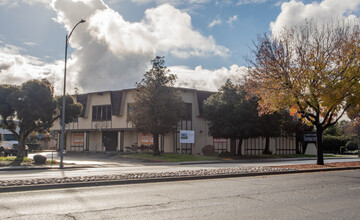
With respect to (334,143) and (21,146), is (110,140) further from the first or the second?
(334,143)

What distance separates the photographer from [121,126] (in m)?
44.2

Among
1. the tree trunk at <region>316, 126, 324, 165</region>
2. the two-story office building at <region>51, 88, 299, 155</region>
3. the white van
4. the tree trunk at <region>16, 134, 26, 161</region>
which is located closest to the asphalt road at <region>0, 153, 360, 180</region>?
the tree trunk at <region>316, 126, 324, 165</region>

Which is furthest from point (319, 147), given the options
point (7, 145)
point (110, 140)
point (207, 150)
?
point (7, 145)

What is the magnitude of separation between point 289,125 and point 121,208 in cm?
3923

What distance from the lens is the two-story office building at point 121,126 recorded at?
1699 inches

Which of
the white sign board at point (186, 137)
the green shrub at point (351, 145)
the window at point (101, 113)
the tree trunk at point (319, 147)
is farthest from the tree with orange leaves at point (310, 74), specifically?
the green shrub at point (351, 145)

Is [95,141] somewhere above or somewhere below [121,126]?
below

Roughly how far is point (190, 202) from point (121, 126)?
36.5 metres

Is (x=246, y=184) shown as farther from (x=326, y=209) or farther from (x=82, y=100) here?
(x=82, y=100)

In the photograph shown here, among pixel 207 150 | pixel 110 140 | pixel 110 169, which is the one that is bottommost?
pixel 110 169

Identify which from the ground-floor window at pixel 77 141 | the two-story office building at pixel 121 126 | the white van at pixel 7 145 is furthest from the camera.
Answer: the ground-floor window at pixel 77 141

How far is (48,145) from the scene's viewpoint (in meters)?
69.6

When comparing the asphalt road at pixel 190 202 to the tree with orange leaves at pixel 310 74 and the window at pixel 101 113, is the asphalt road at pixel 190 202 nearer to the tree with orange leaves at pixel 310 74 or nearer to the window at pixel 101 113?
the tree with orange leaves at pixel 310 74

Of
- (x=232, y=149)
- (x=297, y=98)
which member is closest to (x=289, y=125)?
(x=232, y=149)
